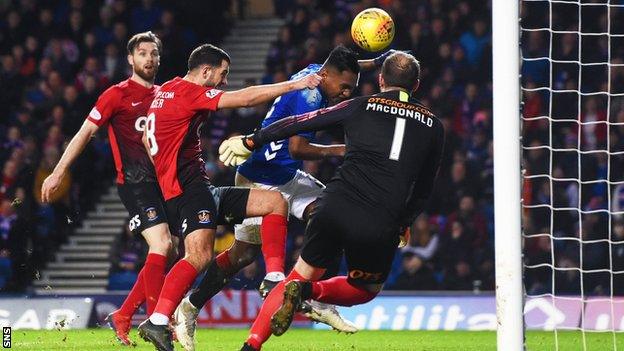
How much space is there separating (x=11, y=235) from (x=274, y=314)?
27.6 feet

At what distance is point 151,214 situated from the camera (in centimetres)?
883

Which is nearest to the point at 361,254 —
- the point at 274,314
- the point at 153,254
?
the point at 274,314

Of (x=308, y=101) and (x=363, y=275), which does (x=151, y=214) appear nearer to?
(x=308, y=101)

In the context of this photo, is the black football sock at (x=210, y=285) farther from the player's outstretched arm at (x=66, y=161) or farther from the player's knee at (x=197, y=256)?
the player's outstretched arm at (x=66, y=161)

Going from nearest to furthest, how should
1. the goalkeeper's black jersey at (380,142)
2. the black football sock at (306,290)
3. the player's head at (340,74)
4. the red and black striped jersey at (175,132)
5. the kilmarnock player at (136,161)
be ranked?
the black football sock at (306,290), the goalkeeper's black jersey at (380,142), the red and black striped jersey at (175,132), the player's head at (340,74), the kilmarnock player at (136,161)

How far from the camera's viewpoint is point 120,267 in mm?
15172

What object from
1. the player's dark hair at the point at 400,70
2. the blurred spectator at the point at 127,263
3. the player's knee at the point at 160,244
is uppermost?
the player's dark hair at the point at 400,70

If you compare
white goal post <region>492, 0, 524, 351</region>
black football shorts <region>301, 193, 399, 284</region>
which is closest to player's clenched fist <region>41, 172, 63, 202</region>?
black football shorts <region>301, 193, 399, 284</region>

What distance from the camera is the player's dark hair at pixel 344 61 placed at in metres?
8.45

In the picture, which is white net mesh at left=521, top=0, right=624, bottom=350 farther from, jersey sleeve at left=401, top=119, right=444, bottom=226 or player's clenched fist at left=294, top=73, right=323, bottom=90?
player's clenched fist at left=294, top=73, right=323, bottom=90

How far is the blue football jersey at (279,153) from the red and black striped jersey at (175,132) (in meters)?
1.04

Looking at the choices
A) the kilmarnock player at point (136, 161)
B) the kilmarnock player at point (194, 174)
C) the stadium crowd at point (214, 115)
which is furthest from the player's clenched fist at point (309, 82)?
the stadium crowd at point (214, 115)

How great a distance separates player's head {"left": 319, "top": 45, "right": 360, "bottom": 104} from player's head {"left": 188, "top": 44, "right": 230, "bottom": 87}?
74 cm

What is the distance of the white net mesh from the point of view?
12.8 m
